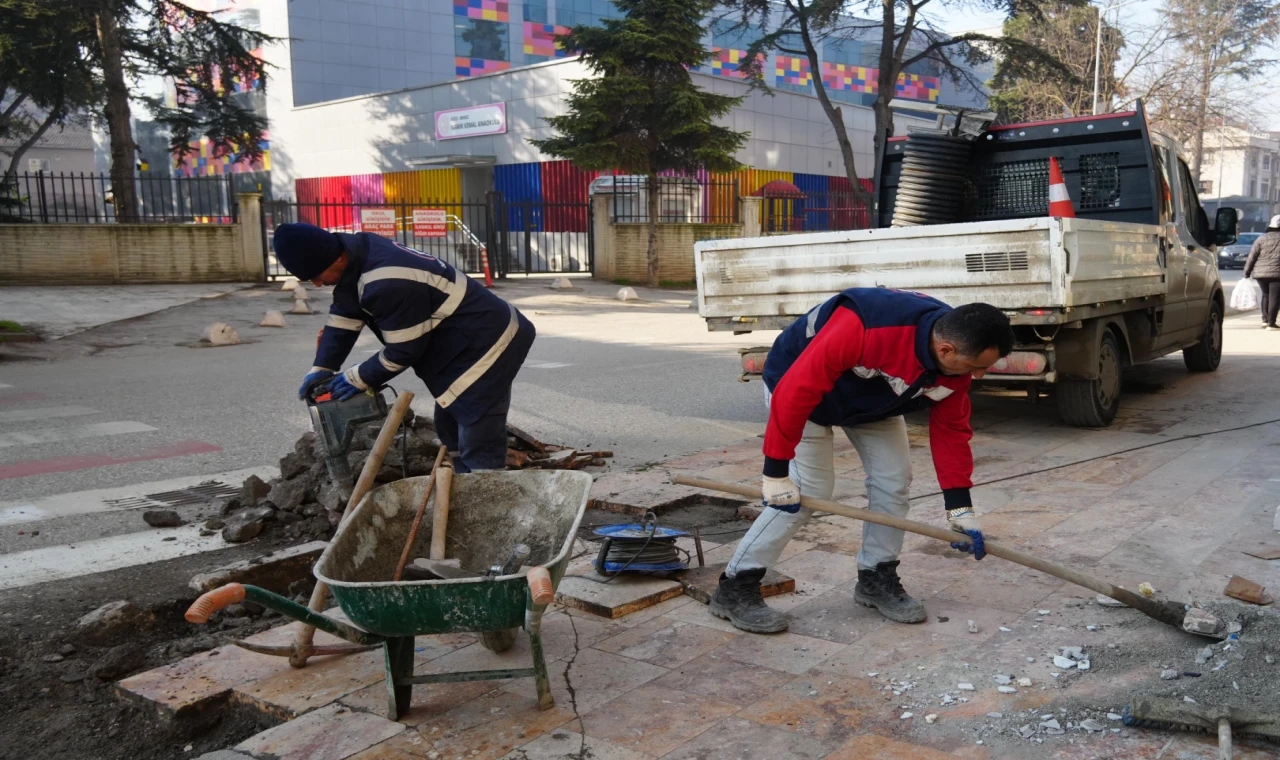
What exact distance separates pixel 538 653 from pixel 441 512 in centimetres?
85

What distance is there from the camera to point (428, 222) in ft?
78.2

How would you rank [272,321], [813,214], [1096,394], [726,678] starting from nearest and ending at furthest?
[726,678], [1096,394], [272,321], [813,214]

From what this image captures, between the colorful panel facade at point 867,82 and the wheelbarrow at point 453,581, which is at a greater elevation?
the colorful panel facade at point 867,82

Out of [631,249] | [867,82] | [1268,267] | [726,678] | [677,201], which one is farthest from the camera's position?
[867,82]

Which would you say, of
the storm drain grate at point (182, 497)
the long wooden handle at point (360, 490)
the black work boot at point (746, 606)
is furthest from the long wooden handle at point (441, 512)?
the storm drain grate at point (182, 497)

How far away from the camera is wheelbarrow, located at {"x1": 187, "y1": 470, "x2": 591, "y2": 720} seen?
3031mm

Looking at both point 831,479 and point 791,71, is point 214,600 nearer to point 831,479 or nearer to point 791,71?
point 831,479

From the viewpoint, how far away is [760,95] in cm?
3316

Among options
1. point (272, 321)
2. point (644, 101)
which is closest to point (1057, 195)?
point (272, 321)

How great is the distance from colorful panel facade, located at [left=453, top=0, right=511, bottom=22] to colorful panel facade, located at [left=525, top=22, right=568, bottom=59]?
1077mm

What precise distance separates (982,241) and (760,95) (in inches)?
1080

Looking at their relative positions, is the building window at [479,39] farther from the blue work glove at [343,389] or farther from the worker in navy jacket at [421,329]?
the blue work glove at [343,389]

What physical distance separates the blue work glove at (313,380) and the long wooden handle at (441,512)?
2.85 feet

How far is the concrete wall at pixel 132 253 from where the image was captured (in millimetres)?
19734
